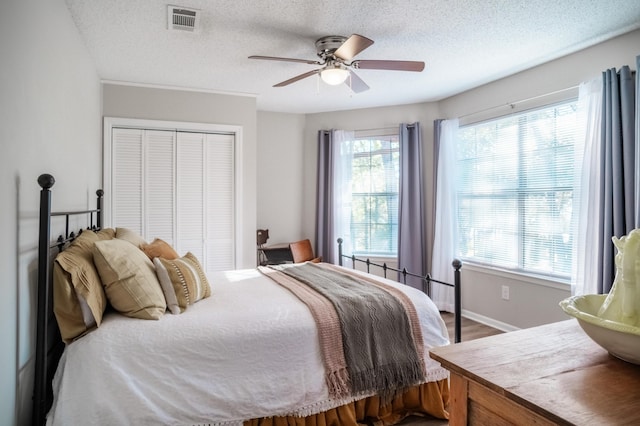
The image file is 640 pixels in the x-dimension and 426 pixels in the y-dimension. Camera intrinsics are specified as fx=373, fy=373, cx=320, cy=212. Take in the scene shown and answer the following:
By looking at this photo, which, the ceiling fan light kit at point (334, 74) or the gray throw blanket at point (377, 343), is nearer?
the gray throw blanket at point (377, 343)

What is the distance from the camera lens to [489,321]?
12.9ft

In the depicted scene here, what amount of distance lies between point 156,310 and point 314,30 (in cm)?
210

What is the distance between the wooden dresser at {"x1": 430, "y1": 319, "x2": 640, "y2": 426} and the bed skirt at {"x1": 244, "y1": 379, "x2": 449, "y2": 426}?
1130mm

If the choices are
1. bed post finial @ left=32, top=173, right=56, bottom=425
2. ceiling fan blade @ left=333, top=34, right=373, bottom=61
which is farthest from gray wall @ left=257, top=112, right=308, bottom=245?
bed post finial @ left=32, top=173, right=56, bottom=425

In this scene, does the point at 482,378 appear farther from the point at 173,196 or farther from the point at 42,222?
the point at 173,196

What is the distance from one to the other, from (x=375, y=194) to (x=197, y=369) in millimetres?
3563

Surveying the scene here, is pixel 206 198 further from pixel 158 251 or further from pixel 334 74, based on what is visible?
pixel 334 74

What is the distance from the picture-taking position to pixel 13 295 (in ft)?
4.68

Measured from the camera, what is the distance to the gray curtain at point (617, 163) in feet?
8.63

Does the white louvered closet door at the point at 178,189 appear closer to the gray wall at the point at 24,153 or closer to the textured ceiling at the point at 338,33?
the textured ceiling at the point at 338,33

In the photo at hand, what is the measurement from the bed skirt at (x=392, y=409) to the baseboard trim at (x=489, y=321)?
5.94 ft

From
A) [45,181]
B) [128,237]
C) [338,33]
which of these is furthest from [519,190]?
[45,181]

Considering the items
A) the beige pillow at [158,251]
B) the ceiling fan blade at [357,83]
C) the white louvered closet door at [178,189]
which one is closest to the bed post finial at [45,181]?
the beige pillow at [158,251]

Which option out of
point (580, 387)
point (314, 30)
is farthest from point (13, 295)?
point (314, 30)
